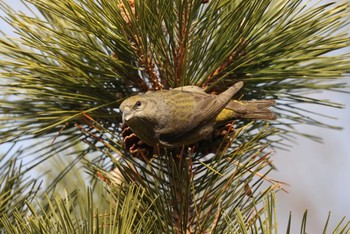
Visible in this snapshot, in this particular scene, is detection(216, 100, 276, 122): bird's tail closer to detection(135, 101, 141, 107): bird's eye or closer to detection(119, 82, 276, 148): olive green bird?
detection(119, 82, 276, 148): olive green bird

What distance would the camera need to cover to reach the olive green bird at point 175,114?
1.46 meters

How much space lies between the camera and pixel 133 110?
1.44m

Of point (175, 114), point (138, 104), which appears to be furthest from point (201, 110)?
point (138, 104)

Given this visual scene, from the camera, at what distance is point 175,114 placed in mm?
1525

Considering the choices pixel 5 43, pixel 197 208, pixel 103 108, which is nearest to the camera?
pixel 197 208

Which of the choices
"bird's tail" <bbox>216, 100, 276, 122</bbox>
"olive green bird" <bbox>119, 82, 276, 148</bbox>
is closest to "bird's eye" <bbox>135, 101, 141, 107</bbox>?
"olive green bird" <bbox>119, 82, 276, 148</bbox>

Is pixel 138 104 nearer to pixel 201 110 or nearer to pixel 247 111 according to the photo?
pixel 201 110

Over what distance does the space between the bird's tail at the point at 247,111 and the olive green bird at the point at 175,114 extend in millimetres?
32

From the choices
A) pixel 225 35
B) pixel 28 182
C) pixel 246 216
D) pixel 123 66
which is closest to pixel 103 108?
pixel 123 66

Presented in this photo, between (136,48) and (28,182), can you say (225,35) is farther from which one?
(28,182)

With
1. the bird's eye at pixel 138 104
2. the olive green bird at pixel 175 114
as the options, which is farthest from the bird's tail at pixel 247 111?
the bird's eye at pixel 138 104

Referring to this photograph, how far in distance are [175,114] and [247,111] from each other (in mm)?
197

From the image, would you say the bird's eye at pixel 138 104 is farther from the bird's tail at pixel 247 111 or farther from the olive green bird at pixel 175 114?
the bird's tail at pixel 247 111

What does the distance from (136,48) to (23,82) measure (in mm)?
296
